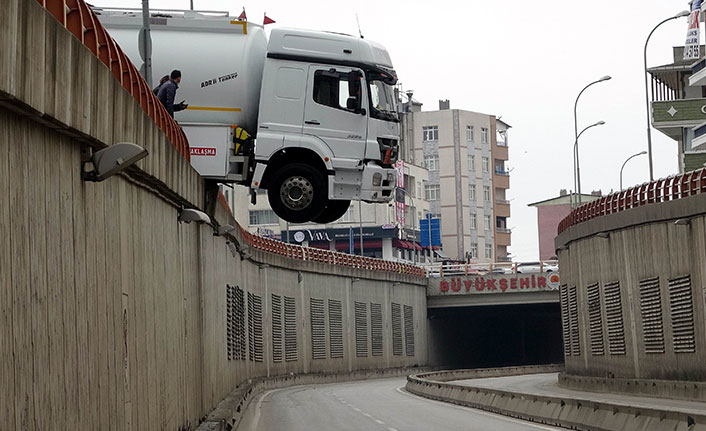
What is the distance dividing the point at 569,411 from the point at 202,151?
347 inches

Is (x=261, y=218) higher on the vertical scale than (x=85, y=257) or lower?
higher

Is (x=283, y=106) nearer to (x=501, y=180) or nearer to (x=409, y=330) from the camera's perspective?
(x=409, y=330)

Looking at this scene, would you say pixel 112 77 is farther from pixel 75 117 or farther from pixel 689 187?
pixel 689 187

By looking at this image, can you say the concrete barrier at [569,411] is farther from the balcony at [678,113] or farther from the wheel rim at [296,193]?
the balcony at [678,113]

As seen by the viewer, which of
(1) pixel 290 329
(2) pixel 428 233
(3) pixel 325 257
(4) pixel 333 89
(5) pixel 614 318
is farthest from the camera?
(2) pixel 428 233

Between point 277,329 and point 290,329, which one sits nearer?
point 277,329

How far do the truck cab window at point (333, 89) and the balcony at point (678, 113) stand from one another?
48845 mm

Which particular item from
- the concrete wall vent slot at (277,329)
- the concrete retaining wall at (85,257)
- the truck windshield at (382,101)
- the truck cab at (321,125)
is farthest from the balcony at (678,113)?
the concrete retaining wall at (85,257)

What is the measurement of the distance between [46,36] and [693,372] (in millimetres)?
31536

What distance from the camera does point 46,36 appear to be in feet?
31.2

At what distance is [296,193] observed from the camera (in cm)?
2773

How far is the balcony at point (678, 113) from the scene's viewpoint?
74.4m

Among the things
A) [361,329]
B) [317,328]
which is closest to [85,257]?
[317,328]

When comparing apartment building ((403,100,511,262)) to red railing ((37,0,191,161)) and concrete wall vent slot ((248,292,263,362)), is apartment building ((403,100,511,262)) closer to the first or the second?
concrete wall vent slot ((248,292,263,362))
